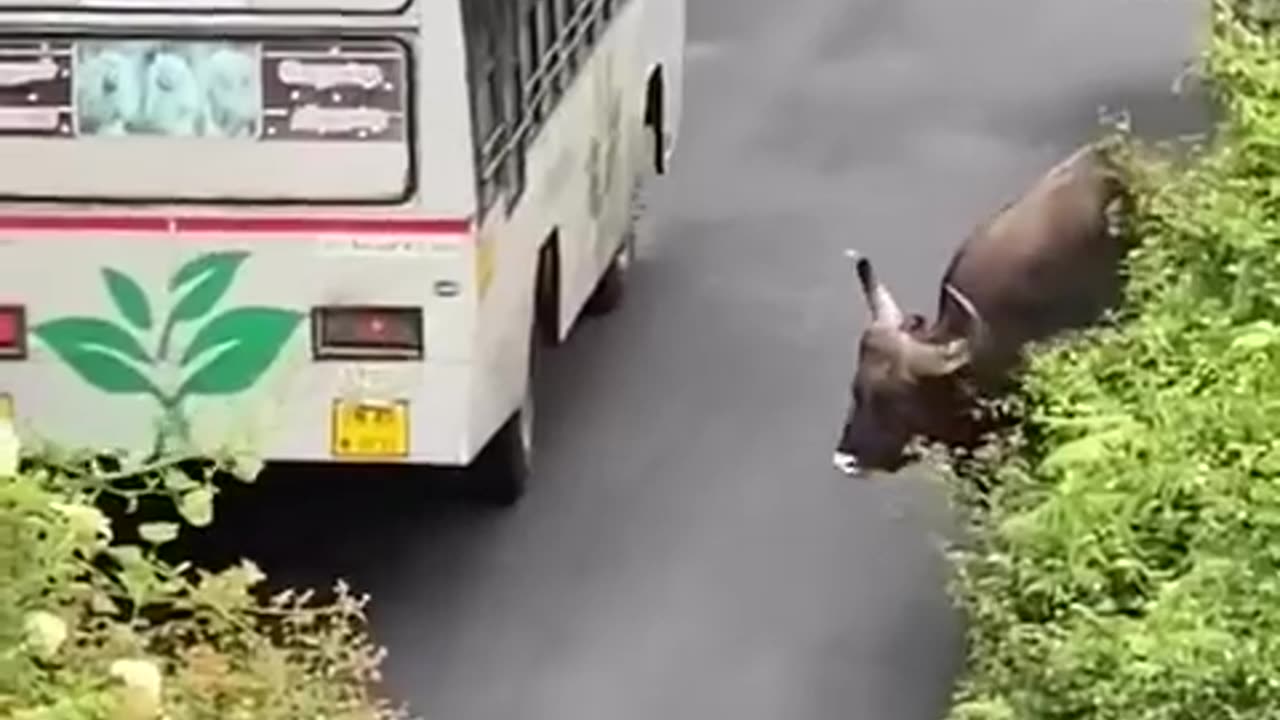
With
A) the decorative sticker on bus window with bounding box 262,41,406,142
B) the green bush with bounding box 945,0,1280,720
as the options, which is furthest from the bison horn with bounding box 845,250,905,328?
the green bush with bounding box 945,0,1280,720

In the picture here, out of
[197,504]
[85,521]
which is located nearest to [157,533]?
[197,504]

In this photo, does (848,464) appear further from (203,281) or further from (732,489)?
(203,281)

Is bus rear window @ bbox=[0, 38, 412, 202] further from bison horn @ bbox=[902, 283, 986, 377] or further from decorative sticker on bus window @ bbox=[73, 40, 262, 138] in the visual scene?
bison horn @ bbox=[902, 283, 986, 377]


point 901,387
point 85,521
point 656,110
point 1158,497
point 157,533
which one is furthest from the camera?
point 656,110

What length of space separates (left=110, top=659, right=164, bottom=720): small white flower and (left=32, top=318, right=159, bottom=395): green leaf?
5996mm

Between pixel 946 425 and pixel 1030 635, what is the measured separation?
4.62m

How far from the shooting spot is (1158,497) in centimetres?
719

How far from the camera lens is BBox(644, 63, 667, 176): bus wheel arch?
15648mm

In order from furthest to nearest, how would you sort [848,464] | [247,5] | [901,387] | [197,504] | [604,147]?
1. [604,147]
2. [848,464]
3. [901,387]
4. [247,5]
5. [197,504]

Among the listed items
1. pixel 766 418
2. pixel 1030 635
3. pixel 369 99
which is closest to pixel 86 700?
pixel 1030 635

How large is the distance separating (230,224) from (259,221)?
0.09 metres

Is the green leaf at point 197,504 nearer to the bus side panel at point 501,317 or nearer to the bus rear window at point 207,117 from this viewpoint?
the bus rear window at point 207,117

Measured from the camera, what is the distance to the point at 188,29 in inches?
438

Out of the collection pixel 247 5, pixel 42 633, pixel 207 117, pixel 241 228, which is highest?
pixel 42 633
